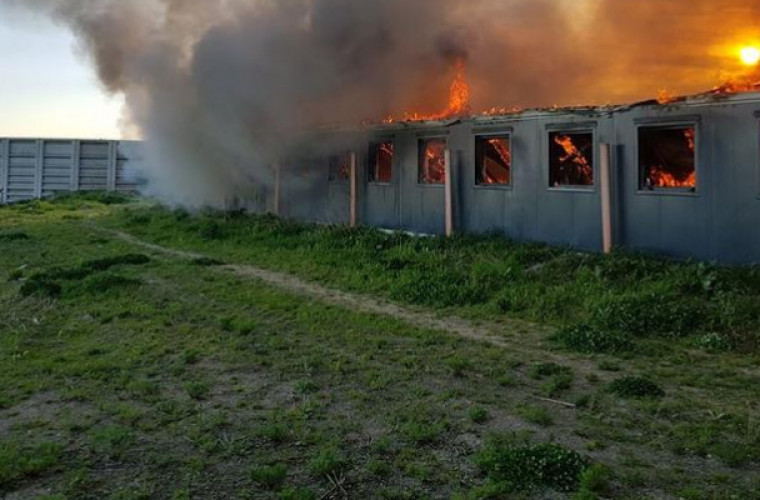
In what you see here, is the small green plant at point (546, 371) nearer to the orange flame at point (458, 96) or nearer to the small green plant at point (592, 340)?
the small green plant at point (592, 340)

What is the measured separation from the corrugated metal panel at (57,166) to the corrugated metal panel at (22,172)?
430mm

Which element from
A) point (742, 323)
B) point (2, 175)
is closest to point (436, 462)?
point (742, 323)

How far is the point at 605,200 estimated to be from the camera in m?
12.1

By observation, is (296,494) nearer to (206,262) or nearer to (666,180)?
(666,180)

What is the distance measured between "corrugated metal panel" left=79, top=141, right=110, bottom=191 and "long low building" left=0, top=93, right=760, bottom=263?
15061 mm

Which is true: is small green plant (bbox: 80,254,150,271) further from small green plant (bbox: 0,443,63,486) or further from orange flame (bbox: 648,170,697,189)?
orange flame (bbox: 648,170,697,189)

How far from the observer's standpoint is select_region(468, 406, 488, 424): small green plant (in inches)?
219

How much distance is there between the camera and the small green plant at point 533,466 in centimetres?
439

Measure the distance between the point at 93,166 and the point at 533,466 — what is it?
103 feet

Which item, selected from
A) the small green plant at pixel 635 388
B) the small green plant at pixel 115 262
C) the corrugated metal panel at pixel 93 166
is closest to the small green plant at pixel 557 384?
the small green plant at pixel 635 388

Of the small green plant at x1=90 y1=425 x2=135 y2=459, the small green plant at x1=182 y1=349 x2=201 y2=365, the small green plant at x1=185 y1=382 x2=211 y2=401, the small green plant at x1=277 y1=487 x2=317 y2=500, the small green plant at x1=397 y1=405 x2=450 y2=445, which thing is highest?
the small green plant at x1=182 y1=349 x2=201 y2=365

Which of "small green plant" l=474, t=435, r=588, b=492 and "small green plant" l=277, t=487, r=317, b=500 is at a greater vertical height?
"small green plant" l=474, t=435, r=588, b=492

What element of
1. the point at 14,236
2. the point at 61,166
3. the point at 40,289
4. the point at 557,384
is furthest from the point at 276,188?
the point at 61,166

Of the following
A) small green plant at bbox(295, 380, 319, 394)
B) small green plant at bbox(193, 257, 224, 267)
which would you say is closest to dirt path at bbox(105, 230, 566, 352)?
small green plant at bbox(193, 257, 224, 267)
